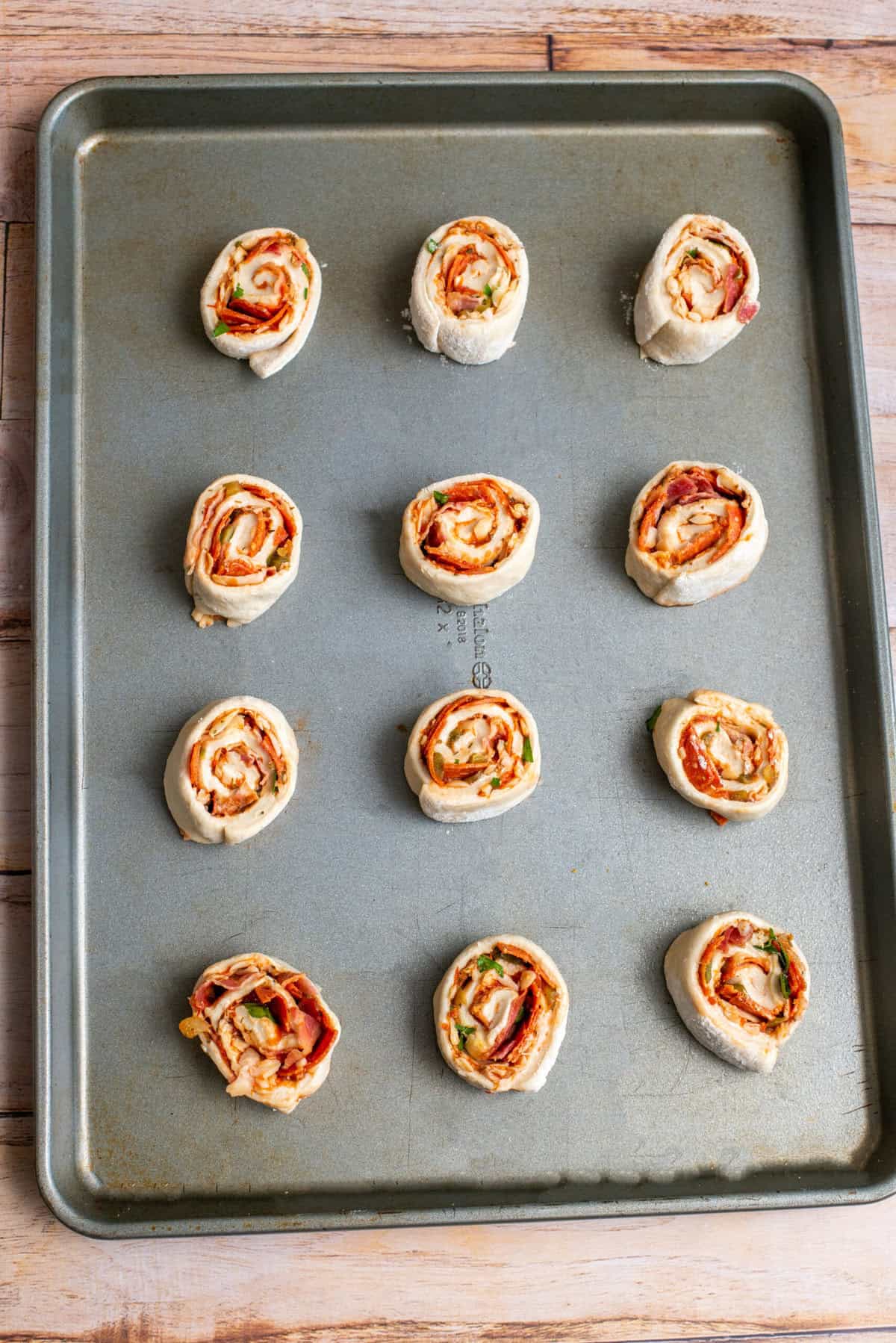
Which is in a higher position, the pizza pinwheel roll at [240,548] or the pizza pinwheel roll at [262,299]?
the pizza pinwheel roll at [262,299]

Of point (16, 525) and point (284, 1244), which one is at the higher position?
point (16, 525)

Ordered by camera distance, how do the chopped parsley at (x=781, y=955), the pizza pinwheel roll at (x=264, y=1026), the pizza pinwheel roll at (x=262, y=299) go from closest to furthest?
the pizza pinwheel roll at (x=264, y=1026)
the chopped parsley at (x=781, y=955)
the pizza pinwheel roll at (x=262, y=299)

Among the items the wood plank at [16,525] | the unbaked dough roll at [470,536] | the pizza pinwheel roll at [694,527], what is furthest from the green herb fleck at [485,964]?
the wood plank at [16,525]

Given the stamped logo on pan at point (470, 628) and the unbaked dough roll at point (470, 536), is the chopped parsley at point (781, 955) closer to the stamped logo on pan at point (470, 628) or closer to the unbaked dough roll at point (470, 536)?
the stamped logo on pan at point (470, 628)

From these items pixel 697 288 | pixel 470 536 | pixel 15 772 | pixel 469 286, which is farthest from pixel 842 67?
pixel 15 772

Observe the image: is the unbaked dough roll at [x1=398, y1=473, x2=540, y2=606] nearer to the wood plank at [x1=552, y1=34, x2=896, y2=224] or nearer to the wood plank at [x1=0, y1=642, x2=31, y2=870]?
the wood plank at [x1=0, y1=642, x2=31, y2=870]

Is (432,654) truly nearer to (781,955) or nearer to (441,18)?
(781,955)

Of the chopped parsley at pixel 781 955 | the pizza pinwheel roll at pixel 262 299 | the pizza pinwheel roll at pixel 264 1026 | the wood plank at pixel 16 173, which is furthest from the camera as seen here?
the wood plank at pixel 16 173
